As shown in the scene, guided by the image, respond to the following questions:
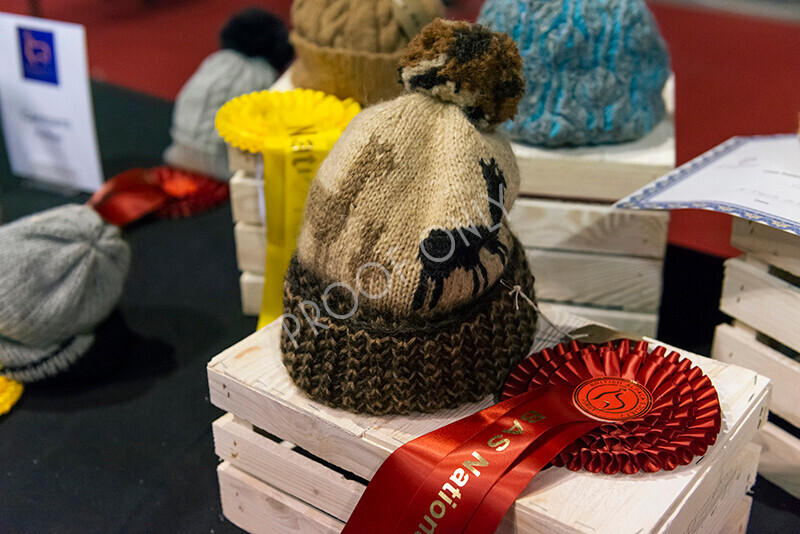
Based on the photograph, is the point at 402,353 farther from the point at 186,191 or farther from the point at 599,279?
the point at 186,191

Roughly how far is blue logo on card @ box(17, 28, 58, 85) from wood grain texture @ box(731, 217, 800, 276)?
1400 millimetres

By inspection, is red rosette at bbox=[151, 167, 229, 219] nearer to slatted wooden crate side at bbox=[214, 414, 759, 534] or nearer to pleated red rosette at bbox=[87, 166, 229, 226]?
pleated red rosette at bbox=[87, 166, 229, 226]

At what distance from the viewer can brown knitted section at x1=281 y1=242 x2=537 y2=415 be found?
844 mm

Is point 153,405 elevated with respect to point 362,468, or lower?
lower

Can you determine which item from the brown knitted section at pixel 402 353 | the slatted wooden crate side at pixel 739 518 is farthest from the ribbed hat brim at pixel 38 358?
the slatted wooden crate side at pixel 739 518

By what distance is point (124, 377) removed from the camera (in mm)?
1323

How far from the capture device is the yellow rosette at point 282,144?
116cm

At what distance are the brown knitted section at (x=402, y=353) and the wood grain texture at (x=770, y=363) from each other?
0.39 meters

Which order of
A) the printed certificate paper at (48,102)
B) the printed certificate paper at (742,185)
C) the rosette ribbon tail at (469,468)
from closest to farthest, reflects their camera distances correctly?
the rosette ribbon tail at (469,468), the printed certificate paper at (742,185), the printed certificate paper at (48,102)

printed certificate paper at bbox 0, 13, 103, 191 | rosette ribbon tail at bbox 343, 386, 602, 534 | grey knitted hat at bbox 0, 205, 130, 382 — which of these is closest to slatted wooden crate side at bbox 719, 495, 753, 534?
Result: rosette ribbon tail at bbox 343, 386, 602, 534

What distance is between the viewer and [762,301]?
107cm

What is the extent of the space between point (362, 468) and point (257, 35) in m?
1.21

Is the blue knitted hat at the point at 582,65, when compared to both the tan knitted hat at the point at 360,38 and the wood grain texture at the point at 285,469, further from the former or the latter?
the wood grain texture at the point at 285,469

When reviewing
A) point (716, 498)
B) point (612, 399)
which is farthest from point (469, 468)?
point (716, 498)
